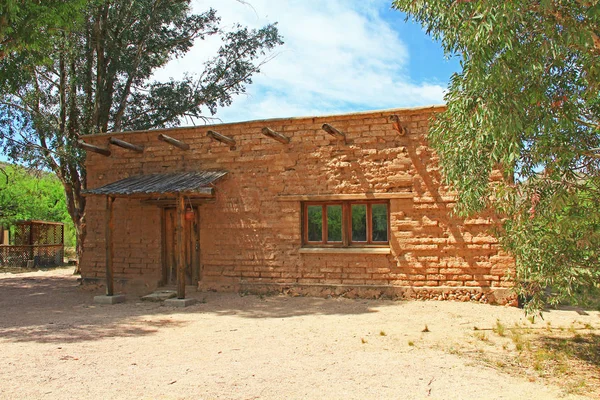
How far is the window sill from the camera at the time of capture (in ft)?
34.2

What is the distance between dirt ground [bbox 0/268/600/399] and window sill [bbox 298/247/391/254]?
0.96 meters

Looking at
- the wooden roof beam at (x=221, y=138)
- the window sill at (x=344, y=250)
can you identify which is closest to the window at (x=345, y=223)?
the window sill at (x=344, y=250)

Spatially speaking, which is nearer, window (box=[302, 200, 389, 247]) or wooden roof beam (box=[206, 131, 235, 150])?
window (box=[302, 200, 389, 247])

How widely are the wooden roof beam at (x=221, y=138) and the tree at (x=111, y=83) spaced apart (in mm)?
6773

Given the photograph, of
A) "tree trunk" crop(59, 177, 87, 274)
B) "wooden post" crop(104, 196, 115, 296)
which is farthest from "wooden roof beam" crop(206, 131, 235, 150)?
"tree trunk" crop(59, 177, 87, 274)

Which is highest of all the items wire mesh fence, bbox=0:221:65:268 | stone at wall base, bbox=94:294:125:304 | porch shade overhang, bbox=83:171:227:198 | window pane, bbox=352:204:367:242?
porch shade overhang, bbox=83:171:227:198

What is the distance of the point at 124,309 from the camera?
395 inches

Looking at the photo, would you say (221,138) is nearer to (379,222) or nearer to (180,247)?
(180,247)

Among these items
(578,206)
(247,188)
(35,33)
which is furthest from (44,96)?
(578,206)

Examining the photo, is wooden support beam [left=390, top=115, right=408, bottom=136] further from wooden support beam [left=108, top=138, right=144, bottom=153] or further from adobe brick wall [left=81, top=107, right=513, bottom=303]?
wooden support beam [left=108, top=138, right=144, bottom=153]

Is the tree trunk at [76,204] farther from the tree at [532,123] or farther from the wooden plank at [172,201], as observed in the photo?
the tree at [532,123]

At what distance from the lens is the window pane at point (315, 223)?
36.3 ft

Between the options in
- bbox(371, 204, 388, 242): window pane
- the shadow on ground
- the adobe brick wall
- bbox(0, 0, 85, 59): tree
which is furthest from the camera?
bbox(371, 204, 388, 242): window pane

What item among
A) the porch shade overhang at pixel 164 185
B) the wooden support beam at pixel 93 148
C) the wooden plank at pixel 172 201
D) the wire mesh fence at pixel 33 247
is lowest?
the wire mesh fence at pixel 33 247
